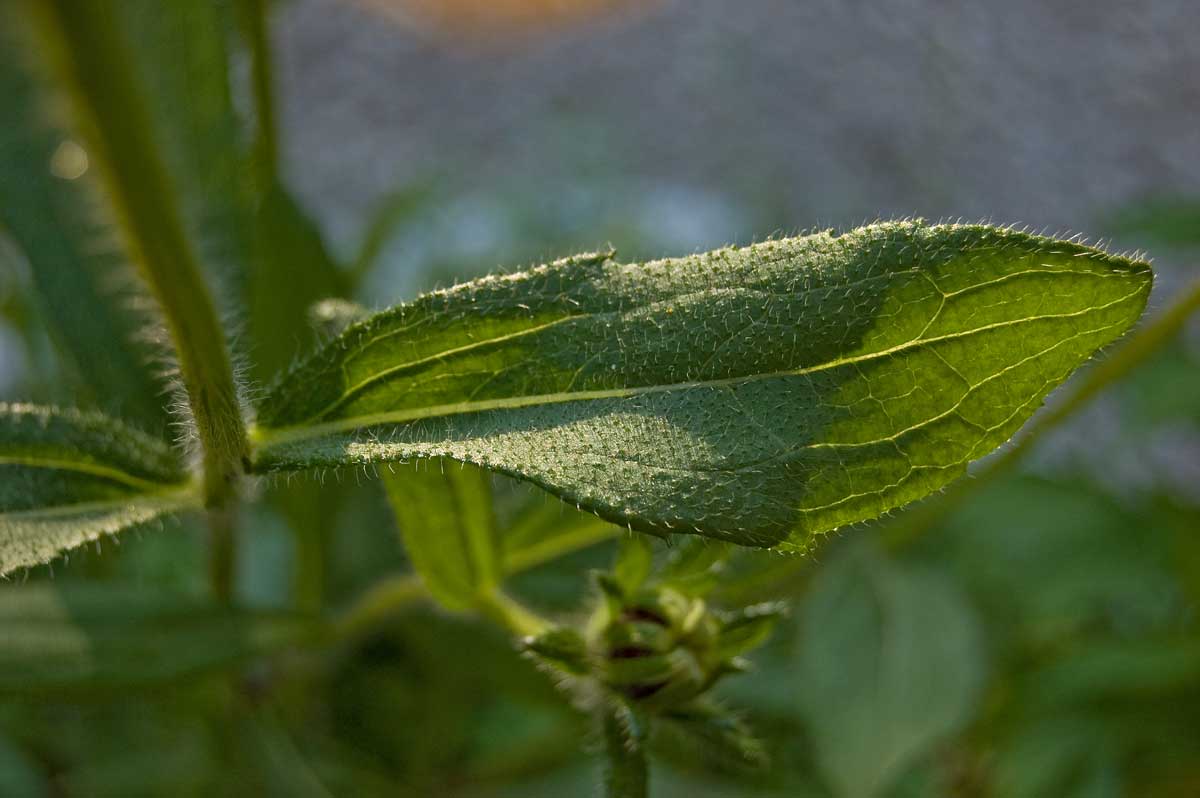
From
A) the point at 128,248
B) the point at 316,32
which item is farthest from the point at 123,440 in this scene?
the point at 316,32

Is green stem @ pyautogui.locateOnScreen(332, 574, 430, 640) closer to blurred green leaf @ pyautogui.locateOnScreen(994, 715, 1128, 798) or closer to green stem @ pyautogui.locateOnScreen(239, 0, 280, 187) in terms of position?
green stem @ pyautogui.locateOnScreen(239, 0, 280, 187)

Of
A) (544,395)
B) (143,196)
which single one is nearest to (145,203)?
(143,196)

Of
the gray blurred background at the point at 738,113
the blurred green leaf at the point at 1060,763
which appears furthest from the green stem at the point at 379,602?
the gray blurred background at the point at 738,113

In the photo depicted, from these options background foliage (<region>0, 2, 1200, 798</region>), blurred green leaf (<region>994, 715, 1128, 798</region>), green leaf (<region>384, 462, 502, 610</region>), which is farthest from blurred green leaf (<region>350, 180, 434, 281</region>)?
blurred green leaf (<region>994, 715, 1128, 798</region>)

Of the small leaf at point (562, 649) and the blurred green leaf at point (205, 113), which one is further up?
the blurred green leaf at point (205, 113)

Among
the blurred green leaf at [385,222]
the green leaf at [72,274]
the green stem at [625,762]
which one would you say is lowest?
the green stem at [625,762]

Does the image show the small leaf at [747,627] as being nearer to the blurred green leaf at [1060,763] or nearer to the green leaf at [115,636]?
the green leaf at [115,636]

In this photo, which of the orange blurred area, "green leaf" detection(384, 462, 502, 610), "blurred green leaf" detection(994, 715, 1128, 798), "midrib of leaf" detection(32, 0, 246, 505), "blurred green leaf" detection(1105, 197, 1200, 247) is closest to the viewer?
"midrib of leaf" detection(32, 0, 246, 505)
